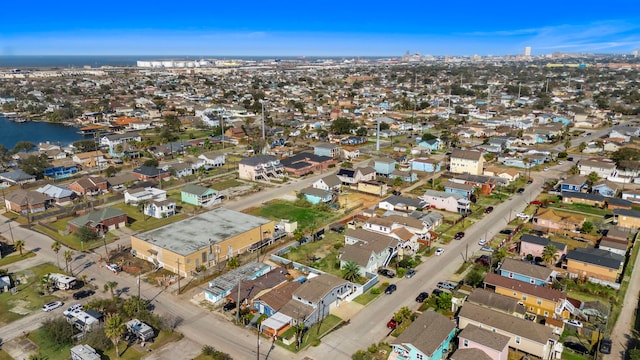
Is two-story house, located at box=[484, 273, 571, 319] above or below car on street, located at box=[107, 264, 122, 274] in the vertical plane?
above

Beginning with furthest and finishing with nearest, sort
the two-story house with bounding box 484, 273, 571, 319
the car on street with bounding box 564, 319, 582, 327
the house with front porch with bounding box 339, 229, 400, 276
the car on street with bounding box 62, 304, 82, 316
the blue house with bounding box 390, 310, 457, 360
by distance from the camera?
1. the house with front porch with bounding box 339, 229, 400, 276
2. the car on street with bounding box 62, 304, 82, 316
3. the two-story house with bounding box 484, 273, 571, 319
4. the car on street with bounding box 564, 319, 582, 327
5. the blue house with bounding box 390, 310, 457, 360

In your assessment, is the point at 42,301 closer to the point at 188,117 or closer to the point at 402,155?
the point at 402,155

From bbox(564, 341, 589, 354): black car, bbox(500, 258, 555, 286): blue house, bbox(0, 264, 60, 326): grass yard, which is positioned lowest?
bbox(0, 264, 60, 326): grass yard

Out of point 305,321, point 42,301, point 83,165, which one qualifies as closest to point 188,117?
point 83,165

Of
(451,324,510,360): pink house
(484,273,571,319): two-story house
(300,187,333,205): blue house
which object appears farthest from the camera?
(300,187,333,205): blue house

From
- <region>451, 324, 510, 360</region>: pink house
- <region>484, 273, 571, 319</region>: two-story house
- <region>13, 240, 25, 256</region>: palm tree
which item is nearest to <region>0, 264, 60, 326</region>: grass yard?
<region>13, 240, 25, 256</region>: palm tree

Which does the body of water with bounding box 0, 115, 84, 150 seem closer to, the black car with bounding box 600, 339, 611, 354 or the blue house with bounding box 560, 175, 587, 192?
the blue house with bounding box 560, 175, 587, 192

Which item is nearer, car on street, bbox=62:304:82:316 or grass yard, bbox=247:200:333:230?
car on street, bbox=62:304:82:316
